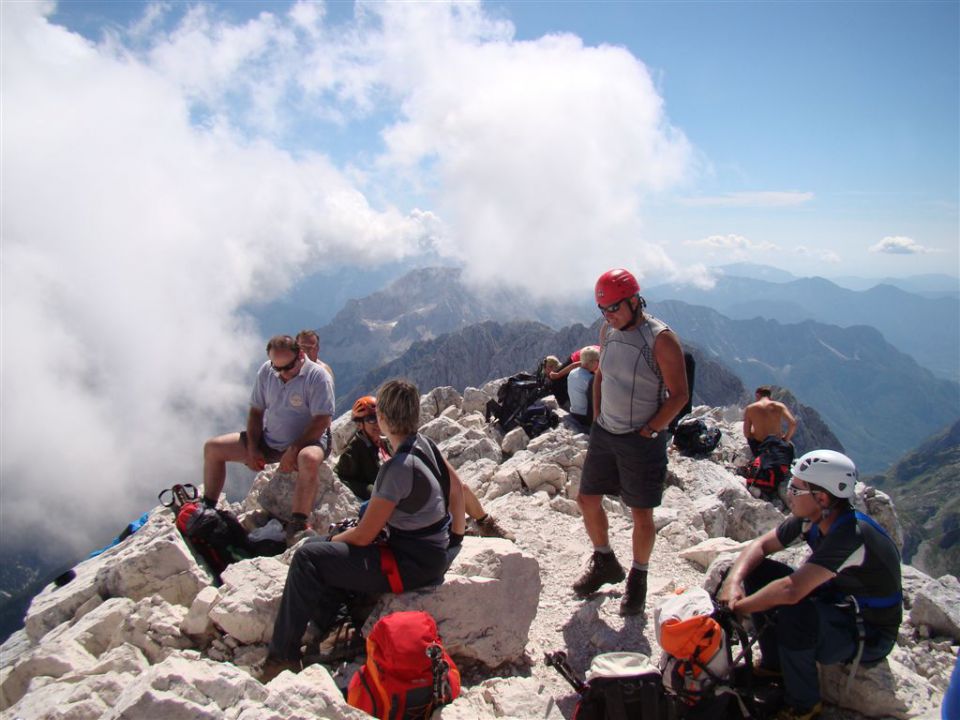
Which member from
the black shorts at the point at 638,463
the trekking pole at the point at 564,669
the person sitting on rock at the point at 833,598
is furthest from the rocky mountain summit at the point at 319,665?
the black shorts at the point at 638,463

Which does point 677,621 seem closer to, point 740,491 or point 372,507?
point 372,507

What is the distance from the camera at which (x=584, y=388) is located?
13102 millimetres

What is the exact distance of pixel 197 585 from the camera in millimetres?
6297

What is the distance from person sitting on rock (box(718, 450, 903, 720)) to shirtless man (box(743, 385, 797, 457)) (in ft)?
33.6

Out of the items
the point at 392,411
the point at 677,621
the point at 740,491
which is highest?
the point at 392,411

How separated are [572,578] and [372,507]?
11.3 feet

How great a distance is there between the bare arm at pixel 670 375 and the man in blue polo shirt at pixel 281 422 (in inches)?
191

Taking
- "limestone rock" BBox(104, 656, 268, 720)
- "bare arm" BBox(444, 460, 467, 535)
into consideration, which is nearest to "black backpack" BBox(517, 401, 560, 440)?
"bare arm" BBox(444, 460, 467, 535)

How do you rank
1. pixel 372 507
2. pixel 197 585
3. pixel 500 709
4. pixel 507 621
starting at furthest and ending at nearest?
pixel 197 585 → pixel 507 621 → pixel 372 507 → pixel 500 709

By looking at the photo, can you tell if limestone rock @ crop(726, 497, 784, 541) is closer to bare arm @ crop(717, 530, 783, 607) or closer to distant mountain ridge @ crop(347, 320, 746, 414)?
bare arm @ crop(717, 530, 783, 607)

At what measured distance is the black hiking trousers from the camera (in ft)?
16.0

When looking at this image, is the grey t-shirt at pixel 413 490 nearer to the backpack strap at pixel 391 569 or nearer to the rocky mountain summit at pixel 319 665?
the backpack strap at pixel 391 569

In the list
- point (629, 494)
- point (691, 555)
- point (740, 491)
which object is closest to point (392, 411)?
point (629, 494)

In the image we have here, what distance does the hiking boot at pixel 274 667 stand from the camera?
4.82 meters
